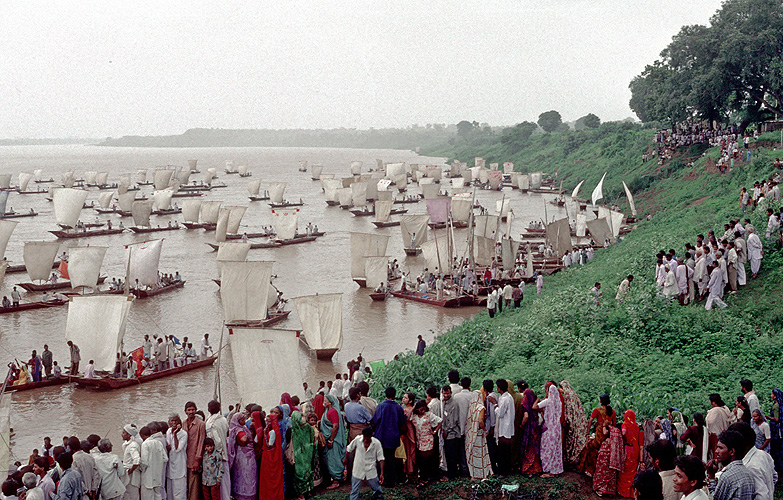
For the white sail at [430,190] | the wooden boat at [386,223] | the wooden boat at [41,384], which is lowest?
the wooden boat at [41,384]

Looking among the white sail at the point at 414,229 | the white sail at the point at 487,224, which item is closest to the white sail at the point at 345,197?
the white sail at the point at 414,229

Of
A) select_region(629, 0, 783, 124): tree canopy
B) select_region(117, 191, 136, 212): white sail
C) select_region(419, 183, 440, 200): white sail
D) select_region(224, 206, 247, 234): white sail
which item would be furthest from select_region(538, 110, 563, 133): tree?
select_region(224, 206, 247, 234): white sail

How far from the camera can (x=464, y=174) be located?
7306cm

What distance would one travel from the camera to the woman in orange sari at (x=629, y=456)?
Result: 7.75m

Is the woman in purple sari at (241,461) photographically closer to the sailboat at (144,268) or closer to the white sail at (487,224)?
the sailboat at (144,268)

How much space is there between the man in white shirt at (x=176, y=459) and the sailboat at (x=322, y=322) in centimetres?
1093

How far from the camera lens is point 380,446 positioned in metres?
7.61

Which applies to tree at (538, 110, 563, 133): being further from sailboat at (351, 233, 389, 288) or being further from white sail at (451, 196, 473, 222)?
sailboat at (351, 233, 389, 288)

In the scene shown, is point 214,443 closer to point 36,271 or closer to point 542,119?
point 36,271

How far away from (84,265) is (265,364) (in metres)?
15.9

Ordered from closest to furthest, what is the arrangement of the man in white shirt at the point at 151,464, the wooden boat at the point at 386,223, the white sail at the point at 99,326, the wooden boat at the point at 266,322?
the man in white shirt at the point at 151,464, the white sail at the point at 99,326, the wooden boat at the point at 266,322, the wooden boat at the point at 386,223

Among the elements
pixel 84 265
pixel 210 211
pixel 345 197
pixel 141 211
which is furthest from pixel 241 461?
pixel 345 197

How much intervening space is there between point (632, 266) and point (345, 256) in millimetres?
19469

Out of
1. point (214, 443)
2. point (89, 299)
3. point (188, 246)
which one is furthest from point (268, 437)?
point (188, 246)
